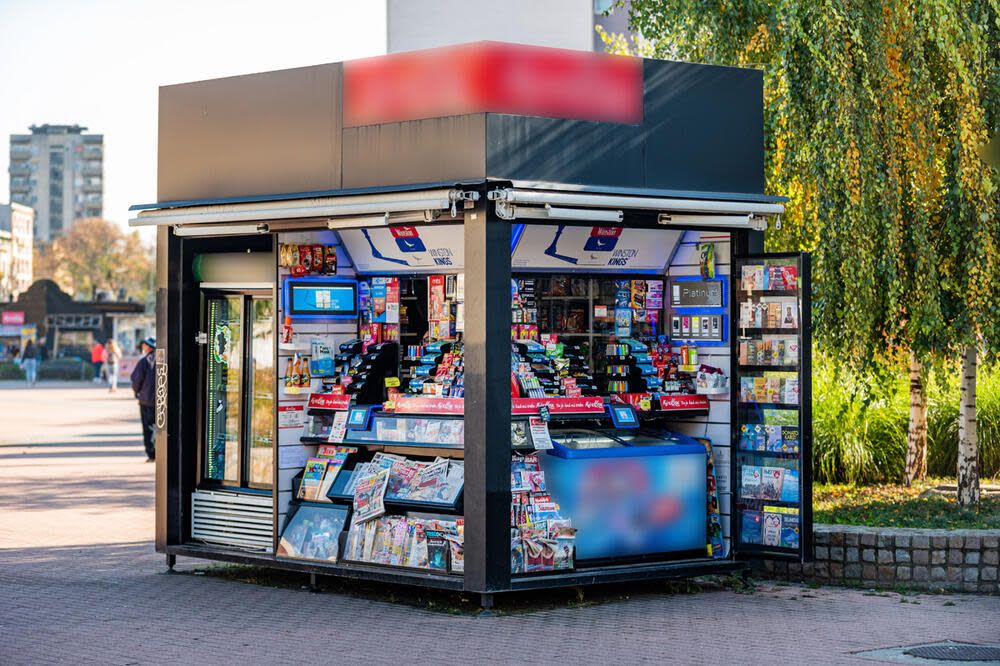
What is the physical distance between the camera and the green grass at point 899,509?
473 inches

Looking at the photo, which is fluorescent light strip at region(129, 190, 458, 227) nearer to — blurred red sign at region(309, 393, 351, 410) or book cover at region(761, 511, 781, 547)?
blurred red sign at region(309, 393, 351, 410)

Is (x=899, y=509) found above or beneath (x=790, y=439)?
beneath

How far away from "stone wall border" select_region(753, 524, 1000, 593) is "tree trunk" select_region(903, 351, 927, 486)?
127 inches

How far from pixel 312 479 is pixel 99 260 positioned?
8934 centimetres

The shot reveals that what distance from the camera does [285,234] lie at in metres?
11.2

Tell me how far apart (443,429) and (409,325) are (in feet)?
4.78

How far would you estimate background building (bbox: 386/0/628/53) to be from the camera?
3956 cm

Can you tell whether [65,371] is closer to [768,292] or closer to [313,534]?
[313,534]

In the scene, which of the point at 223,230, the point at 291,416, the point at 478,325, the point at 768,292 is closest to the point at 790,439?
the point at 768,292

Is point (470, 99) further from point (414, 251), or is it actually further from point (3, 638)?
point (3, 638)

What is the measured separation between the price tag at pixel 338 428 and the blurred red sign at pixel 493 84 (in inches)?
93.1

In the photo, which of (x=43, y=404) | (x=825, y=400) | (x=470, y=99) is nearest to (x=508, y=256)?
(x=470, y=99)

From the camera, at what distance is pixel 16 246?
135 m

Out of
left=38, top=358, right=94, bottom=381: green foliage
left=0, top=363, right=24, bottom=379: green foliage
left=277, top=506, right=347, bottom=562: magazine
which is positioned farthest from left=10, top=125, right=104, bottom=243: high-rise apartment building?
left=277, top=506, right=347, bottom=562: magazine
